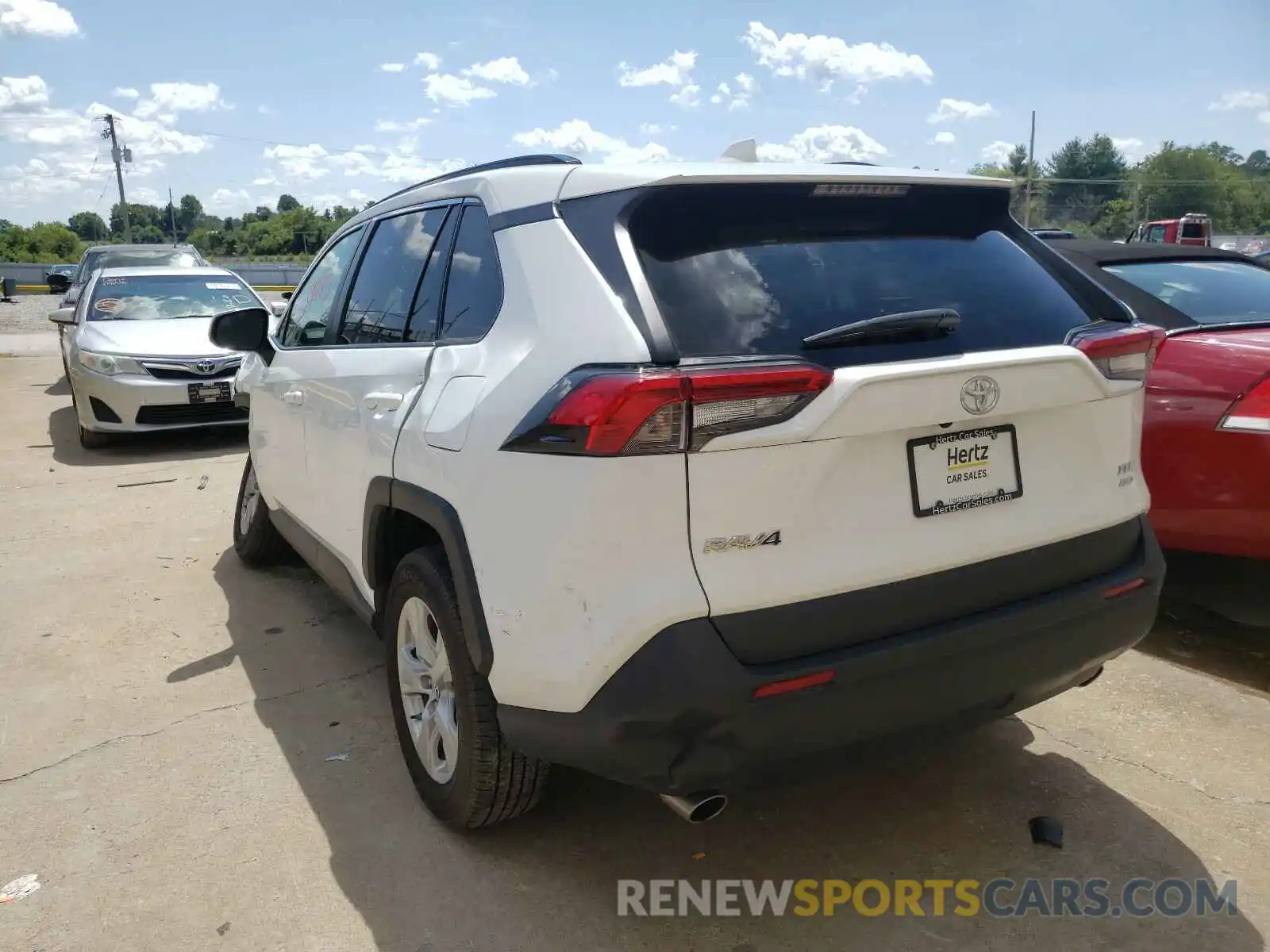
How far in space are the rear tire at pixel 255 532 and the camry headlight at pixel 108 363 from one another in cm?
393

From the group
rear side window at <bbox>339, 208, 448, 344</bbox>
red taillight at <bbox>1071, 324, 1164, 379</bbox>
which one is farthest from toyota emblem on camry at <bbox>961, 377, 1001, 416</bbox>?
rear side window at <bbox>339, 208, 448, 344</bbox>

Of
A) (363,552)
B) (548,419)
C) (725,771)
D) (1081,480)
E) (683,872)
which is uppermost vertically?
(548,419)

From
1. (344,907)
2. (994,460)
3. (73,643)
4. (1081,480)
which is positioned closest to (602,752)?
(344,907)

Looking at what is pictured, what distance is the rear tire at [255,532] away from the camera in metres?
5.07

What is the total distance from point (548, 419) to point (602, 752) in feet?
2.40

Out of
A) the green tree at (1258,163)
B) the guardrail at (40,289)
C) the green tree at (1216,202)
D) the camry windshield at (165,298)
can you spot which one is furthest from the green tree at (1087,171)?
the camry windshield at (165,298)

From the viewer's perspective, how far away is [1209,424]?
150 inches

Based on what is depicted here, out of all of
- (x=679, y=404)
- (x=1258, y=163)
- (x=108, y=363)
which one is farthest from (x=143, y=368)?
(x=1258, y=163)

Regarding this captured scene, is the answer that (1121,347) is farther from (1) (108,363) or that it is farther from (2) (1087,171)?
(2) (1087,171)

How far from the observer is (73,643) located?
4371 millimetres

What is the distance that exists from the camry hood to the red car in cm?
729

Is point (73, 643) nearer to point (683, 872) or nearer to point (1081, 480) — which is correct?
point (683, 872)

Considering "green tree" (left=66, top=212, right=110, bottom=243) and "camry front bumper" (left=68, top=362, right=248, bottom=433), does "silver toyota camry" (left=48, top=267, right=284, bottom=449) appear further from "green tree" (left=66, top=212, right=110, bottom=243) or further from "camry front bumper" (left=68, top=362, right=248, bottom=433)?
"green tree" (left=66, top=212, right=110, bottom=243)

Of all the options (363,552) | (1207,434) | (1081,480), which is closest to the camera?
(1081,480)
